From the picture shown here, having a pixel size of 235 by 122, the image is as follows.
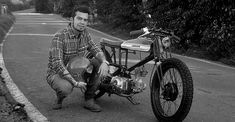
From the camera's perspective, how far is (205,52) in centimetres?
1289

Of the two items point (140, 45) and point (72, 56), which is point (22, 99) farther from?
point (140, 45)

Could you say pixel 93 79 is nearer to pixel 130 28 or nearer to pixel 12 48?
pixel 12 48

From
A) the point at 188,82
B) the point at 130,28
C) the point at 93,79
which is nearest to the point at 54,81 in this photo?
the point at 93,79

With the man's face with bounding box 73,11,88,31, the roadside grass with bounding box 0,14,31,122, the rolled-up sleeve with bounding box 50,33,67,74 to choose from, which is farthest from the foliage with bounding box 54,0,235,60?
the roadside grass with bounding box 0,14,31,122

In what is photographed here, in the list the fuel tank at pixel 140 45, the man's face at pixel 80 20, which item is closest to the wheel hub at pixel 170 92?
the fuel tank at pixel 140 45

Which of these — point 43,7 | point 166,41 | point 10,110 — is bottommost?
point 43,7

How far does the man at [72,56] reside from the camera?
5363mm

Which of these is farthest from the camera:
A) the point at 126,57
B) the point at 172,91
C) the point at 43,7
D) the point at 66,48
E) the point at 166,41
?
the point at 43,7

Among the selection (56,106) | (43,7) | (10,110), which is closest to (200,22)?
(56,106)

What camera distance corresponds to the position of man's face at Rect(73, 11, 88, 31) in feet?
17.6

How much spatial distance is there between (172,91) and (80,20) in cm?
148

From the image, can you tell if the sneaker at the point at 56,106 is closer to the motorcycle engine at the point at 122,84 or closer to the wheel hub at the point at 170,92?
the motorcycle engine at the point at 122,84

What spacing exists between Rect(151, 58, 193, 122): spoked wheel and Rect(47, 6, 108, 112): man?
0.75m

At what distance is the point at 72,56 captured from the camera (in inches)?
223
